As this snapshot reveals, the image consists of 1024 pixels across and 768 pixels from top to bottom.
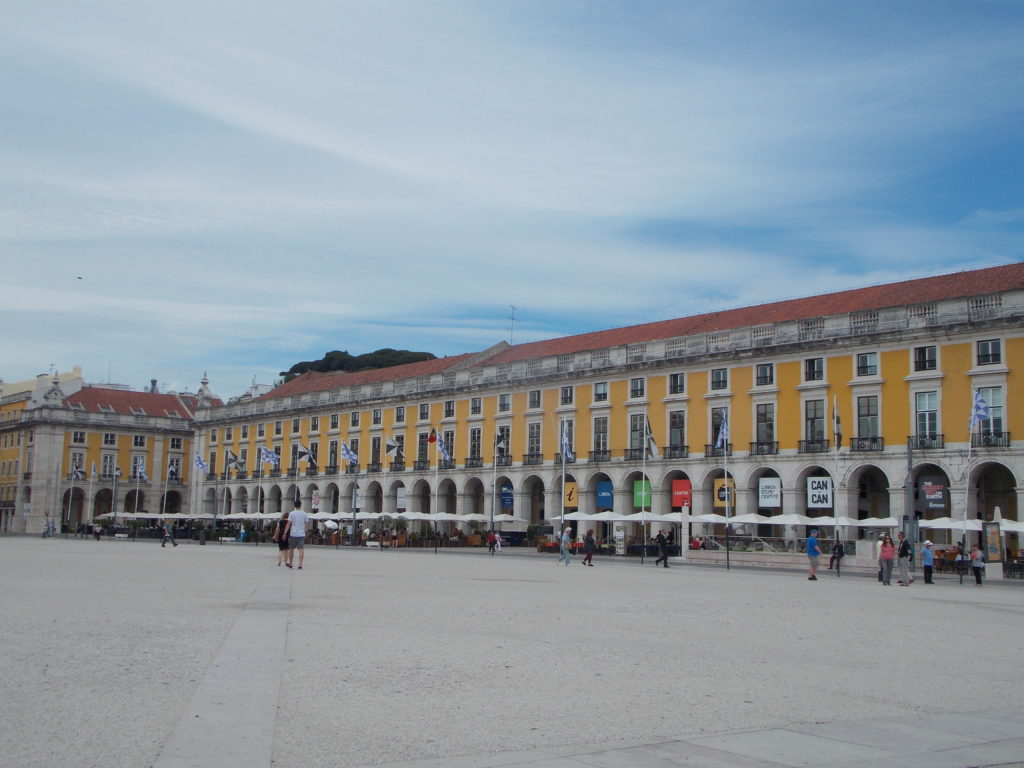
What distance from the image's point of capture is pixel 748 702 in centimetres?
907

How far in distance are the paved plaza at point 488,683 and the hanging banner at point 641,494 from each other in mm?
41205

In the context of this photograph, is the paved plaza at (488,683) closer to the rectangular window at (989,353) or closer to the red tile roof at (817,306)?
the rectangular window at (989,353)

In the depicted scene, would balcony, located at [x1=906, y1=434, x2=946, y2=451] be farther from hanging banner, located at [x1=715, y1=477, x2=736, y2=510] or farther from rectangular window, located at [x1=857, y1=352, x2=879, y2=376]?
hanging banner, located at [x1=715, y1=477, x2=736, y2=510]

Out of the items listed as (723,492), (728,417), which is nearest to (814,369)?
(728,417)

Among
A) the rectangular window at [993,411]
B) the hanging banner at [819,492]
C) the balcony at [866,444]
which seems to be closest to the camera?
the rectangular window at [993,411]

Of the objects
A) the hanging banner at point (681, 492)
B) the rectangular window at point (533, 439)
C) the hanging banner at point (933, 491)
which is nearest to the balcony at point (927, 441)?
the hanging banner at point (933, 491)

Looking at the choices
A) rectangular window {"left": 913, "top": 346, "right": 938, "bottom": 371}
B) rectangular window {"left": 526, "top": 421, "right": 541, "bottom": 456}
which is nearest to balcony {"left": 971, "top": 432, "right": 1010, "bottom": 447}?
rectangular window {"left": 913, "top": 346, "right": 938, "bottom": 371}

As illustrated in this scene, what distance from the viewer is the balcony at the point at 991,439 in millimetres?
46969

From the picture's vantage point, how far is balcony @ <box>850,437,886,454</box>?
51.0m

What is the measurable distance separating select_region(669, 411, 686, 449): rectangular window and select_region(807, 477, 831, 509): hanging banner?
8.68 m

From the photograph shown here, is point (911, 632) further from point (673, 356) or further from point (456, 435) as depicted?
point (456, 435)

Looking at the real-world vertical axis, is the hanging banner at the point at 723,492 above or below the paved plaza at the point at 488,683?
above

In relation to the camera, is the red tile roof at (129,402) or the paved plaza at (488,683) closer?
the paved plaza at (488,683)

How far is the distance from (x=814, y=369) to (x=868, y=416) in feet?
12.3
